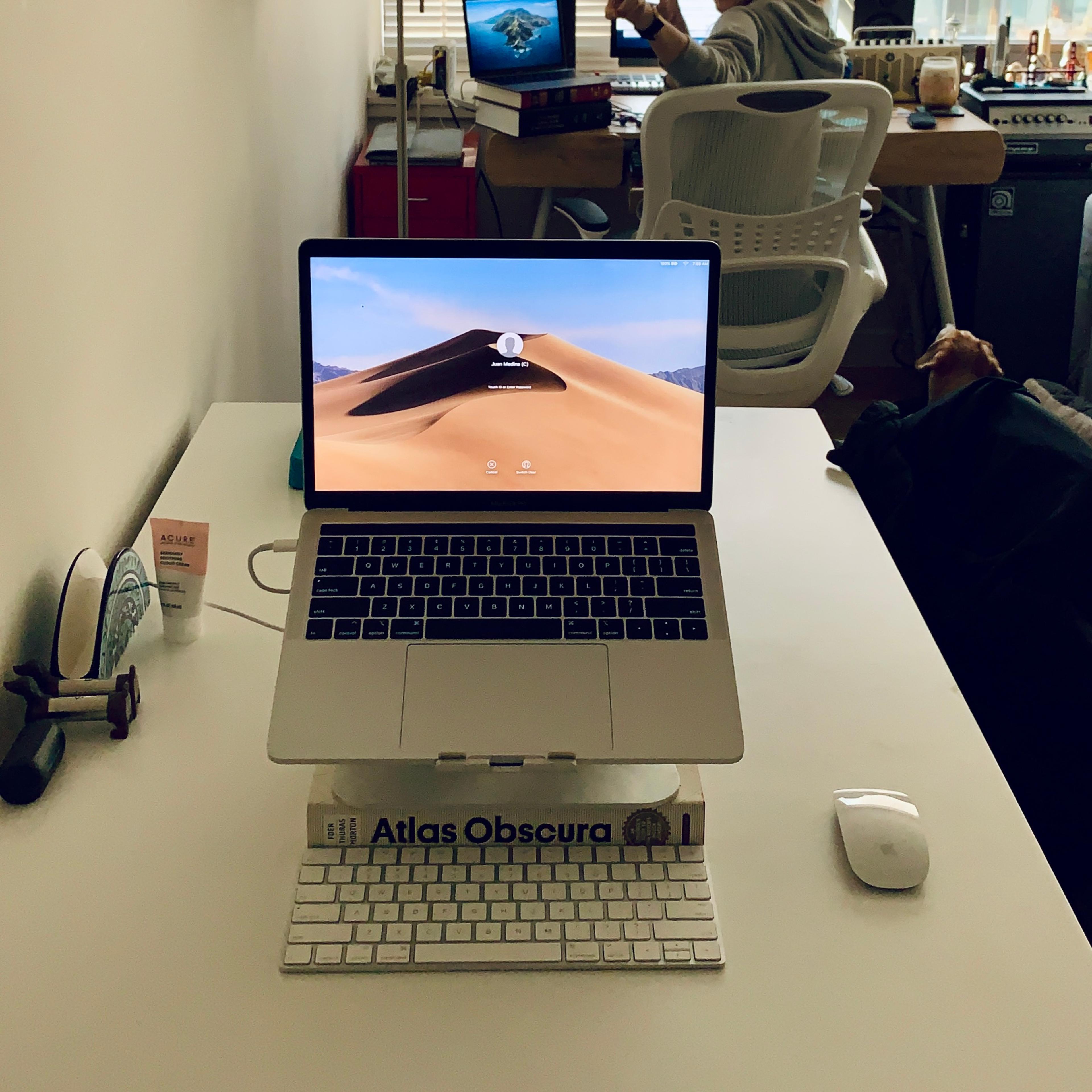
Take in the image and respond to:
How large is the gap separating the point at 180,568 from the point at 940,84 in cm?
272

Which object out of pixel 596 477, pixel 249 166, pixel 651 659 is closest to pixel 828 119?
pixel 249 166

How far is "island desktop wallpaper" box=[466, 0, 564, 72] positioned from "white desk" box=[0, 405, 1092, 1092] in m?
2.38

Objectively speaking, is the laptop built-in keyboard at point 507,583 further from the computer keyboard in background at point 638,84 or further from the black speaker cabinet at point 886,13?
the black speaker cabinet at point 886,13

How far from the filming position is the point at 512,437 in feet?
3.13

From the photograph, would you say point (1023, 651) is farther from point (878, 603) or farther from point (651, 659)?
point (651, 659)

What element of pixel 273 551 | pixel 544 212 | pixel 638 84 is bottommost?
pixel 273 551

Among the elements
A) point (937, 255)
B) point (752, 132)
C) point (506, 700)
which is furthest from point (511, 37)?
point (506, 700)

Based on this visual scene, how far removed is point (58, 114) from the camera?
101cm

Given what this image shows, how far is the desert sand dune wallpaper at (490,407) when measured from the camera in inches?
37.3

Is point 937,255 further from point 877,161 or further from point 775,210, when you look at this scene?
point 775,210

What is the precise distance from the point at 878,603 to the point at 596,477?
1.14 ft

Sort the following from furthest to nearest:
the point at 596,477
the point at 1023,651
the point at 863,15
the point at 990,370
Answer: the point at 863,15 → the point at 990,370 → the point at 1023,651 → the point at 596,477

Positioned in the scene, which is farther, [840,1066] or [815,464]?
[815,464]

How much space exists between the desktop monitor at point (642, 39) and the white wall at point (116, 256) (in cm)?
170
